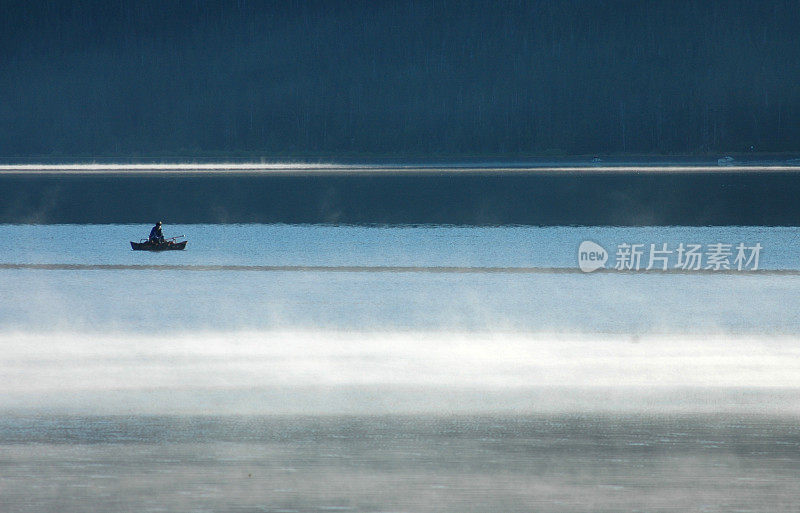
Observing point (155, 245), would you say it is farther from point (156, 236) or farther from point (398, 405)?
point (398, 405)

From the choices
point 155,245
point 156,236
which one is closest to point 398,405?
point 156,236

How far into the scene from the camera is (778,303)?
1461 centimetres

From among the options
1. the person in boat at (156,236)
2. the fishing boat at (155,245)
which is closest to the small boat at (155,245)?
the fishing boat at (155,245)

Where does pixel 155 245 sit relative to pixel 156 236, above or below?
below

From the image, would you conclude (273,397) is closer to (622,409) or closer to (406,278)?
(622,409)

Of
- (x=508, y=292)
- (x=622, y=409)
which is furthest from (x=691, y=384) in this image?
(x=508, y=292)

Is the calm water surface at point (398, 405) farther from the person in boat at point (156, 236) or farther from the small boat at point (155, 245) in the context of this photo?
the small boat at point (155, 245)

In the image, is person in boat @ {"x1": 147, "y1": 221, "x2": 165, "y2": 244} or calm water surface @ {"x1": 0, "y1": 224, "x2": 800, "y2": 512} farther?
person in boat @ {"x1": 147, "y1": 221, "x2": 165, "y2": 244}

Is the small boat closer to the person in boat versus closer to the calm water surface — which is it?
the person in boat

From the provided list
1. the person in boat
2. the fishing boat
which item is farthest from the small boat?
the person in boat

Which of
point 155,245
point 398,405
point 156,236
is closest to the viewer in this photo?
point 398,405

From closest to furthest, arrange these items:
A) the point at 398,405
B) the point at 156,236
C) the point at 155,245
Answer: the point at 398,405, the point at 156,236, the point at 155,245

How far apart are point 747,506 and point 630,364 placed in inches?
155

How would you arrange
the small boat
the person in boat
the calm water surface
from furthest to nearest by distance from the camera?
the small boat < the person in boat < the calm water surface
